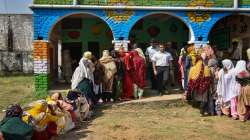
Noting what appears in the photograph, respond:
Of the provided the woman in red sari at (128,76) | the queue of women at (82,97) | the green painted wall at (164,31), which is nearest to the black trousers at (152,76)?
the queue of women at (82,97)

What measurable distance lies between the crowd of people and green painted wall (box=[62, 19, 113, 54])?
454 cm

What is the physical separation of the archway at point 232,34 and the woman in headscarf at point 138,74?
13.2 ft

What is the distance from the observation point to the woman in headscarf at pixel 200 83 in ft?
37.6

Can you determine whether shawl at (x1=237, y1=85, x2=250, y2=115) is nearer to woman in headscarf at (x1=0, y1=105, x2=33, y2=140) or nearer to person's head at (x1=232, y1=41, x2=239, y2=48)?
woman in headscarf at (x1=0, y1=105, x2=33, y2=140)

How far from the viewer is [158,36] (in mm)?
19000

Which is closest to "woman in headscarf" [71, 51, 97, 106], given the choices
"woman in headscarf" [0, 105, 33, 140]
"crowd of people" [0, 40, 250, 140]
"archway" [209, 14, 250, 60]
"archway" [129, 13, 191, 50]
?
"crowd of people" [0, 40, 250, 140]

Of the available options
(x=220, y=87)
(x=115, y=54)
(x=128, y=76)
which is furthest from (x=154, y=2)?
(x=220, y=87)

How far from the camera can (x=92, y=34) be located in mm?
19047

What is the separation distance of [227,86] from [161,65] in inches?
97.8

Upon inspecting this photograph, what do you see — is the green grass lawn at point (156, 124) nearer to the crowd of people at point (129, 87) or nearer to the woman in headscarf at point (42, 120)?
the crowd of people at point (129, 87)

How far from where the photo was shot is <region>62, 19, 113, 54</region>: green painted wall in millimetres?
18781

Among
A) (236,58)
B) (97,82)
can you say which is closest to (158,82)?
→ (97,82)

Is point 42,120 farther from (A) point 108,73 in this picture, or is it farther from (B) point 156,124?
(A) point 108,73

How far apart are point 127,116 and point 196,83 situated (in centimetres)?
188
